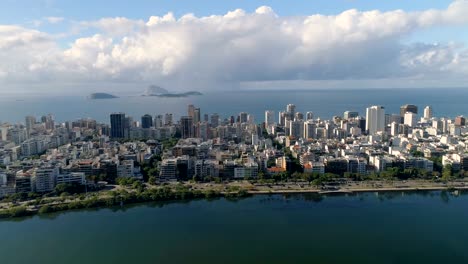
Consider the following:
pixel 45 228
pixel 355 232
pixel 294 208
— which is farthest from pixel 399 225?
pixel 45 228

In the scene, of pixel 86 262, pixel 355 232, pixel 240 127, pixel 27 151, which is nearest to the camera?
pixel 86 262

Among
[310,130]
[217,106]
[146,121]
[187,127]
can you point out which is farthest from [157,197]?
[217,106]

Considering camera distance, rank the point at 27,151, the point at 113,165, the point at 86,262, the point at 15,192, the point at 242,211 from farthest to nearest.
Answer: the point at 27,151
the point at 113,165
the point at 15,192
the point at 242,211
the point at 86,262

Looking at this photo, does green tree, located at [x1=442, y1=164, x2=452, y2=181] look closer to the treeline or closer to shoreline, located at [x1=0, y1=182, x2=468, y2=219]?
shoreline, located at [x1=0, y1=182, x2=468, y2=219]

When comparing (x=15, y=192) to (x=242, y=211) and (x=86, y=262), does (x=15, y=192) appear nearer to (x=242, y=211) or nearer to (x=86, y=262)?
(x=86, y=262)

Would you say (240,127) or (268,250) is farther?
(240,127)

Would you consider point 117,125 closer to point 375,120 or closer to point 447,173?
point 375,120
